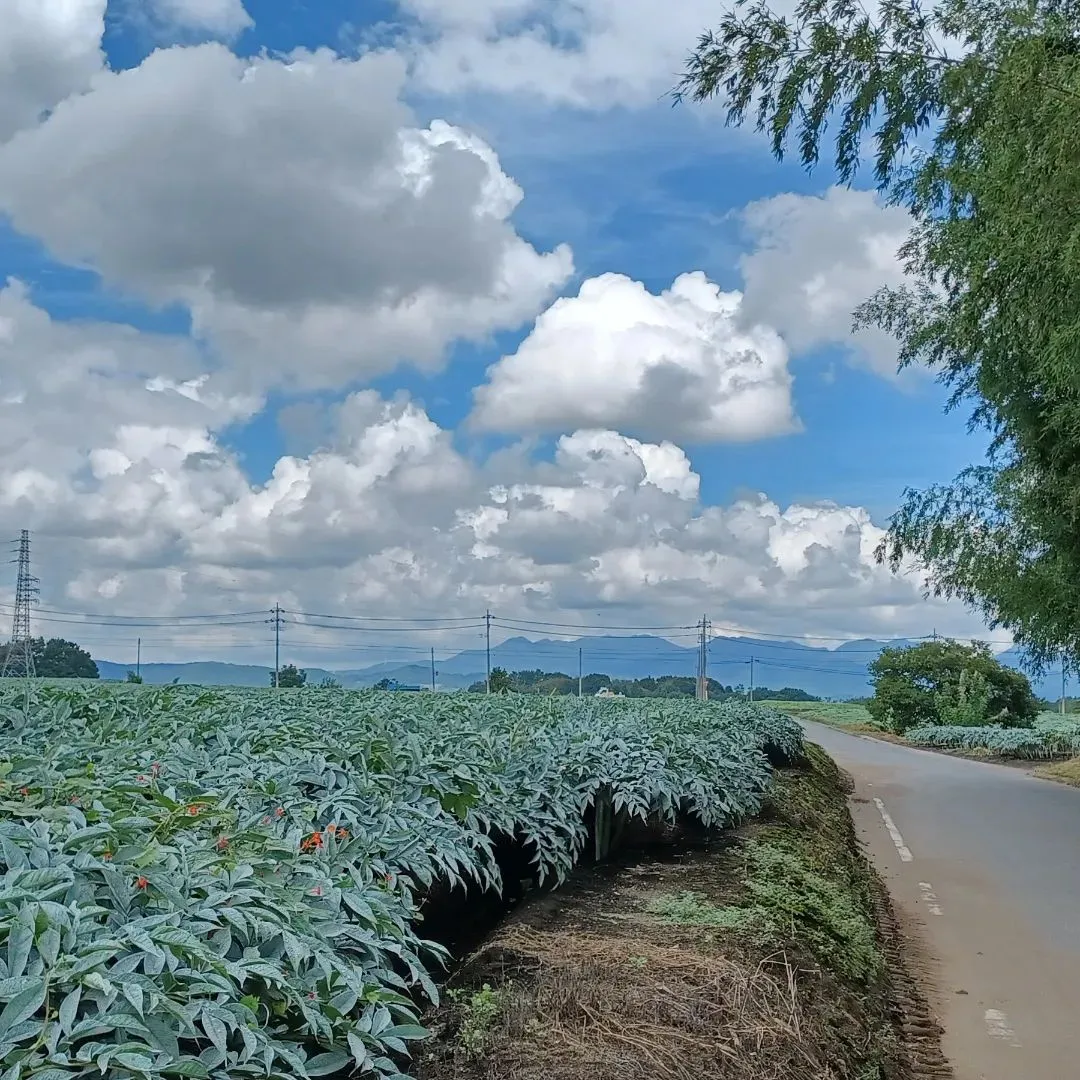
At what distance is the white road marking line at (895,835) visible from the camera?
382 inches

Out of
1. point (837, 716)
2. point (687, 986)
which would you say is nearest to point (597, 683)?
point (837, 716)

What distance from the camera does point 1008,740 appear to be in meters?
23.8

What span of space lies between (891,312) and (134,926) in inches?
458

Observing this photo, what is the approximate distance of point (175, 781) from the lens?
352cm

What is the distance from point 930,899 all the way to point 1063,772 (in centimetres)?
1283

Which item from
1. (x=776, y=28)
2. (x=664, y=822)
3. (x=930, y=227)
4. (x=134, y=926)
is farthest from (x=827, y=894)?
(x=930, y=227)

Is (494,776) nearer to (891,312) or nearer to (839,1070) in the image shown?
(839,1070)

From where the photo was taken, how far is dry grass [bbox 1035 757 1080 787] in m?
17.8

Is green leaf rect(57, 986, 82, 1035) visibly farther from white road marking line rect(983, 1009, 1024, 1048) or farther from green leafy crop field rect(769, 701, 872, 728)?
green leafy crop field rect(769, 701, 872, 728)

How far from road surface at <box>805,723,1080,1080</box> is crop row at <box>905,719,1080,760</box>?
7544mm

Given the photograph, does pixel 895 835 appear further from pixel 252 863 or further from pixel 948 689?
pixel 948 689

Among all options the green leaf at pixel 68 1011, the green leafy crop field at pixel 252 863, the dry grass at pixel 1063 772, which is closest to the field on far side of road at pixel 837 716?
the dry grass at pixel 1063 772

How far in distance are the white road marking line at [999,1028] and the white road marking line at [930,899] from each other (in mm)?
2252

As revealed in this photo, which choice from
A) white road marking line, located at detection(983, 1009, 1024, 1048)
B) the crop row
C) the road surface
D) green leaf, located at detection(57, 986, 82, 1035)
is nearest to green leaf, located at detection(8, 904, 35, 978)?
green leaf, located at detection(57, 986, 82, 1035)
